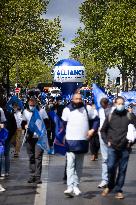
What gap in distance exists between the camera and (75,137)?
10.4 meters

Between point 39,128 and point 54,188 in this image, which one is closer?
point 54,188

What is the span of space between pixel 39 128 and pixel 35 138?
9.0 inches

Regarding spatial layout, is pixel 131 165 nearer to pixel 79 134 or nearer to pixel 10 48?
pixel 79 134

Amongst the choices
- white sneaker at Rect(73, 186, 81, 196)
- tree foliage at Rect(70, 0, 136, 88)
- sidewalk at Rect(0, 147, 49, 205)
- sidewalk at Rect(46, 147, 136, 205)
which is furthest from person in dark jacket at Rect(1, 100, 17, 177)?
tree foliage at Rect(70, 0, 136, 88)

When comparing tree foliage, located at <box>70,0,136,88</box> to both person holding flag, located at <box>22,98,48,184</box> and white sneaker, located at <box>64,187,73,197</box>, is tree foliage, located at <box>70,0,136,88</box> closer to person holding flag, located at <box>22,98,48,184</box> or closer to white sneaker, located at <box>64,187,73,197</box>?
person holding flag, located at <box>22,98,48,184</box>

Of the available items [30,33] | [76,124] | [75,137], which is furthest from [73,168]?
[30,33]

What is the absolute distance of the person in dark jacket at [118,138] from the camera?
10.3 metres

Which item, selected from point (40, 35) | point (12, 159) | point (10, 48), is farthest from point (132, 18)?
point (12, 159)

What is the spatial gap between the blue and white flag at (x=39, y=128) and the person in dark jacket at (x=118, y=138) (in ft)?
6.14

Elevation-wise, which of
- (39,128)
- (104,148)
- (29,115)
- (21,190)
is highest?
(29,115)

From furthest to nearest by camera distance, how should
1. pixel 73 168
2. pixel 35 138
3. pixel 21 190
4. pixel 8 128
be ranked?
pixel 8 128, pixel 35 138, pixel 21 190, pixel 73 168

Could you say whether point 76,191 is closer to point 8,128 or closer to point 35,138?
point 35,138

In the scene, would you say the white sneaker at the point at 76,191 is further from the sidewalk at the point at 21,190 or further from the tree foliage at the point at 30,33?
the tree foliage at the point at 30,33

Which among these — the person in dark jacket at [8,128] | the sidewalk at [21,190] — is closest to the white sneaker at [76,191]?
the sidewalk at [21,190]
